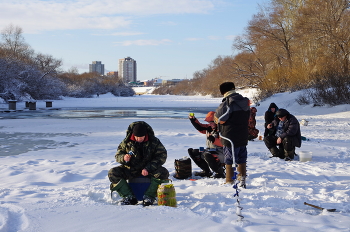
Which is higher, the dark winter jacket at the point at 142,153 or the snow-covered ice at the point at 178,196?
the dark winter jacket at the point at 142,153

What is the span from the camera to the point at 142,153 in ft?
17.0

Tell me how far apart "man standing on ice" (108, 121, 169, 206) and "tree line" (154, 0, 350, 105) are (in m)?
20.2

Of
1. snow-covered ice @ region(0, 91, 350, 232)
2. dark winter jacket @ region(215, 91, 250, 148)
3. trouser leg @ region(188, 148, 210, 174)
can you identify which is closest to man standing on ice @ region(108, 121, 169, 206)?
snow-covered ice @ region(0, 91, 350, 232)

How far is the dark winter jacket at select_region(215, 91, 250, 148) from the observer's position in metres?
5.36

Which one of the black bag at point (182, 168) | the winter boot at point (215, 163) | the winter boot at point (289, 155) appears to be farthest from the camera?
the winter boot at point (289, 155)

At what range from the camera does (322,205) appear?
4.62 metres

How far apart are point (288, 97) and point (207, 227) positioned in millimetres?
26858

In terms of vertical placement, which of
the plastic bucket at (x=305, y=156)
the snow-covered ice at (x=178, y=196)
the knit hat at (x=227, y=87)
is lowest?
the snow-covered ice at (x=178, y=196)

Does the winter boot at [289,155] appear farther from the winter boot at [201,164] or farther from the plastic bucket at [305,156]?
the winter boot at [201,164]

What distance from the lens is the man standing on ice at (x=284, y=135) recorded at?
309 inches

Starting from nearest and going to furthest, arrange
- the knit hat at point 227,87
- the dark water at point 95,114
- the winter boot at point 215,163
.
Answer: the knit hat at point 227,87, the winter boot at point 215,163, the dark water at point 95,114

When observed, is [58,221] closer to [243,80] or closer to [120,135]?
[120,135]

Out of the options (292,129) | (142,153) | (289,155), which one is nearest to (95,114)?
(289,155)

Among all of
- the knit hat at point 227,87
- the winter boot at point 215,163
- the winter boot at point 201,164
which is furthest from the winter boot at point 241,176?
the knit hat at point 227,87
